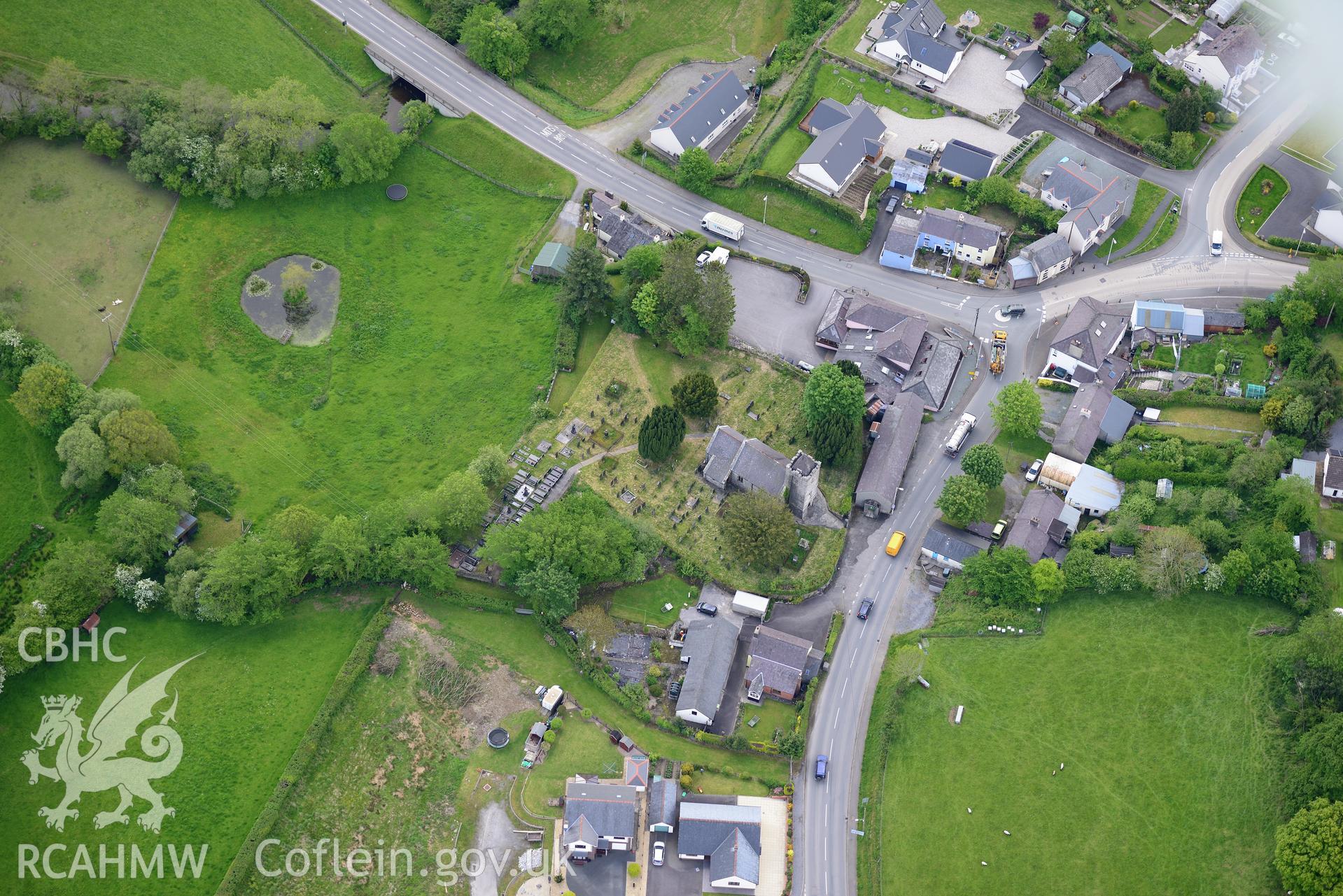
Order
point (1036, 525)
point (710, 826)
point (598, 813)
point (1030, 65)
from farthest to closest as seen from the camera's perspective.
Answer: point (1030, 65), point (1036, 525), point (598, 813), point (710, 826)

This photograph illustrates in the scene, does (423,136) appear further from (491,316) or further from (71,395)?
(71,395)

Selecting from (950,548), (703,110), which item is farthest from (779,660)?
(703,110)

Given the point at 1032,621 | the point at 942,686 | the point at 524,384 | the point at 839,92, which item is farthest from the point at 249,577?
the point at 839,92

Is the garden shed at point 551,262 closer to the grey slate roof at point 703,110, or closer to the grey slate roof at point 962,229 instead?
the grey slate roof at point 703,110

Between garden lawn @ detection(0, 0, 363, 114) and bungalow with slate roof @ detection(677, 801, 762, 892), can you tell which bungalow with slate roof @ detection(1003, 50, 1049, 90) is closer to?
garden lawn @ detection(0, 0, 363, 114)

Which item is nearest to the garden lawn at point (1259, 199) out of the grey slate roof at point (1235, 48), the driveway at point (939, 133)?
the grey slate roof at point (1235, 48)

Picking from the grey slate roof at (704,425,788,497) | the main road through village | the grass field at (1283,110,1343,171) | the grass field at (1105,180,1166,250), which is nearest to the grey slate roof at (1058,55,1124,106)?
the main road through village

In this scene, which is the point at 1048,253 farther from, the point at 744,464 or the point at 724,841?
the point at 724,841
